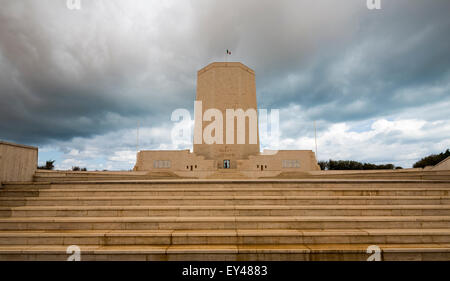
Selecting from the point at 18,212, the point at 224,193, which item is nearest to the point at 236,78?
the point at 224,193

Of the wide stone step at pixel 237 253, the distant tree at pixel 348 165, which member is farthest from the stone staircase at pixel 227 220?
the distant tree at pixel 348 165

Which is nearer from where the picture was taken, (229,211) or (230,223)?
(230,223)

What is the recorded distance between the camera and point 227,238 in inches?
184

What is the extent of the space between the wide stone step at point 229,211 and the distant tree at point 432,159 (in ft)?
134

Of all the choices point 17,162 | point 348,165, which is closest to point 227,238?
point 17,162

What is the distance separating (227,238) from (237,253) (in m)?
0.49

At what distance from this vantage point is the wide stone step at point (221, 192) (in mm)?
6504

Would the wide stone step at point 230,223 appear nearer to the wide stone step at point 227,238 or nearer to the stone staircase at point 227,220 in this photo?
the stone staircase at point 227,220

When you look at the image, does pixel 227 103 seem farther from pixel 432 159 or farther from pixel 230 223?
pixel 432 159

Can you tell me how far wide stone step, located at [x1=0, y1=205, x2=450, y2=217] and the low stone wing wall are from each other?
209cm
